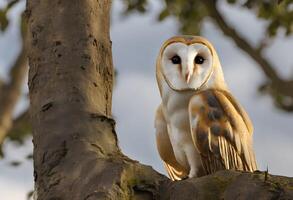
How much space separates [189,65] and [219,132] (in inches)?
9.7

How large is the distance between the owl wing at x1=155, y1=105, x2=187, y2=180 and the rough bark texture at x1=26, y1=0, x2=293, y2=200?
554 millimetres

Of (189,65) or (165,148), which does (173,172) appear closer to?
(165,148)

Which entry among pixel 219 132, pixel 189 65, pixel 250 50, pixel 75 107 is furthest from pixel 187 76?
pixel 250 50

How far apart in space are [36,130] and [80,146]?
0.51 feet

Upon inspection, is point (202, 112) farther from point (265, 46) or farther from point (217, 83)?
point (265, 46)

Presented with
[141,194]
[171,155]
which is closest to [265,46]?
[171,155]

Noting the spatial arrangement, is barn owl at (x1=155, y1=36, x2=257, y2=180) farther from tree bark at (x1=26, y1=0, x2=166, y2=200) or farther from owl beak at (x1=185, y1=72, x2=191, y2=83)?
tree bark at (x1=26, y1=0, x2=166, y2=200)

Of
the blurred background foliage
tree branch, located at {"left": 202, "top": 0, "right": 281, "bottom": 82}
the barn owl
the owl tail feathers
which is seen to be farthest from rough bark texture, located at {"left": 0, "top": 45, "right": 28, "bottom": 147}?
the barn owl

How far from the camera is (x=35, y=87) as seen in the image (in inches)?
68.9

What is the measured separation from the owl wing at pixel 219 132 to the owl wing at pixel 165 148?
0.19 m

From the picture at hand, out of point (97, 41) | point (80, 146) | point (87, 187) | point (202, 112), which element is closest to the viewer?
point (87, 187)

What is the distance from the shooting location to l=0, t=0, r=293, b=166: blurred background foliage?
4472 mm

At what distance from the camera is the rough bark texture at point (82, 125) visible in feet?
4.71

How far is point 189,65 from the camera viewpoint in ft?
7.69
